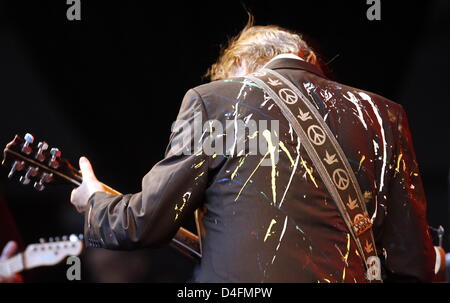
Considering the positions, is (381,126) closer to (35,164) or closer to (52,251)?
(35,164)

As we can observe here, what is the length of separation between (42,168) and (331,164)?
898 millimetres

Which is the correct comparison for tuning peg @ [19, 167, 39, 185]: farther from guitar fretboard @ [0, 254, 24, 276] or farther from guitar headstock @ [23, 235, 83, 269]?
guitar fretboard @ [0, 254, 24, 276]

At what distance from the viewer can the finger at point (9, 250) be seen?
232 cm

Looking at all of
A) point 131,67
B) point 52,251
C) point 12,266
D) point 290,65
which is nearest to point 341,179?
point 290,65

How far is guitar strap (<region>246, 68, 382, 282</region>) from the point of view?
4.95 ft

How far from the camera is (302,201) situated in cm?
147

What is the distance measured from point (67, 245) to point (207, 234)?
90 cm

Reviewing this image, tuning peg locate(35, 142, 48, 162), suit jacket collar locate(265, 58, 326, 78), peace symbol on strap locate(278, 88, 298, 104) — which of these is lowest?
tuning peg locate(35, 142, 48, 162)

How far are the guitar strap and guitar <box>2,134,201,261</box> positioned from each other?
1.93 ft

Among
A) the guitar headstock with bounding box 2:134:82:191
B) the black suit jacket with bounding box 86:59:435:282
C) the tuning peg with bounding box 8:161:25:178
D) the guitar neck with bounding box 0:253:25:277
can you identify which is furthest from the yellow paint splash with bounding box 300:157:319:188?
the guitar neck with bounding box 0:253:25:277

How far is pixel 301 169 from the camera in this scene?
1490 millimetres

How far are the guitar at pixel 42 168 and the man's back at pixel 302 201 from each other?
0.44 meters

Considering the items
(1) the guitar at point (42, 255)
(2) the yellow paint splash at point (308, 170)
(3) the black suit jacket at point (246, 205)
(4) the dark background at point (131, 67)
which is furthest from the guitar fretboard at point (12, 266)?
(2) the yellow paint splash at point (308, 170)

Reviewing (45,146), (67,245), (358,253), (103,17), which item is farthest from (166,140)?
(358,253)
